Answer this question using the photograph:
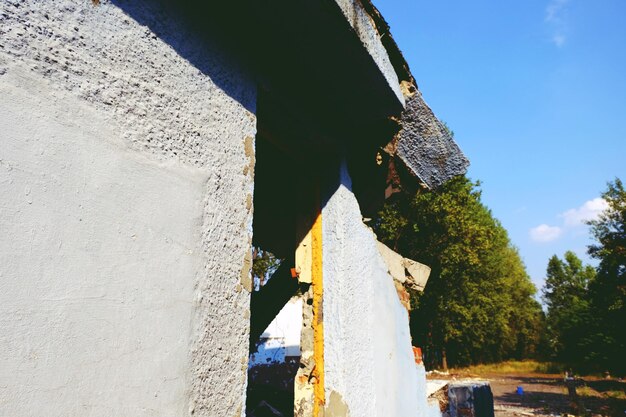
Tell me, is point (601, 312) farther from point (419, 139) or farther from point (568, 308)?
point (419, 139)

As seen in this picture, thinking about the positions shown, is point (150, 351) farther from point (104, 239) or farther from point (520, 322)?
point (520, 322)

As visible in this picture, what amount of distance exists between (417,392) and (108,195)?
3.07m

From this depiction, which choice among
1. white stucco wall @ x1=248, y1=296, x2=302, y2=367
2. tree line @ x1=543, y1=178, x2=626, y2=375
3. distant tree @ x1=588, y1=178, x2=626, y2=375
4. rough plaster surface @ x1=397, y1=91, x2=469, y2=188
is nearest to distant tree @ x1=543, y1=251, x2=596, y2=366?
tree line @ x1=543, y1=178, x2=626, y2=375

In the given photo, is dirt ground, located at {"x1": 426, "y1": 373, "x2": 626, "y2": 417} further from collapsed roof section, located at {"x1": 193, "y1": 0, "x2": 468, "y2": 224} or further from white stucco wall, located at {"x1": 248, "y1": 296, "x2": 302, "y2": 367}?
collapsed roof section, located at {"x1": 193, "y1": 0, "x2": 468, "y2": 224}

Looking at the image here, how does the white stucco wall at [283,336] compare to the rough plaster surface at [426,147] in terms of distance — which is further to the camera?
the white stucco wall at [283,336]

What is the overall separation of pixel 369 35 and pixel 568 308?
137 feet

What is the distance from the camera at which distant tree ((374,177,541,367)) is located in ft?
59.3

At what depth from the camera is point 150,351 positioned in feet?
3.71

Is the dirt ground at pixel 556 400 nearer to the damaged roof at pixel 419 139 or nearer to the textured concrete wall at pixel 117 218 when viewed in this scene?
the damaged roof at pixel 419 139

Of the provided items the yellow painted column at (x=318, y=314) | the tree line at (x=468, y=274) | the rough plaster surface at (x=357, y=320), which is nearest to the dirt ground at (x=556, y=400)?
the tree line at (x=468, y=274)

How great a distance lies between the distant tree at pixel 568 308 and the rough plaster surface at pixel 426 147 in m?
24.9

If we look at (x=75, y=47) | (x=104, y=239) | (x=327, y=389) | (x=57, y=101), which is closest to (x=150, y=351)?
(x=104, y=239)

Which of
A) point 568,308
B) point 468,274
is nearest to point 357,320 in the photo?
point 468,274

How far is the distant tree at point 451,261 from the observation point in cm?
1806
